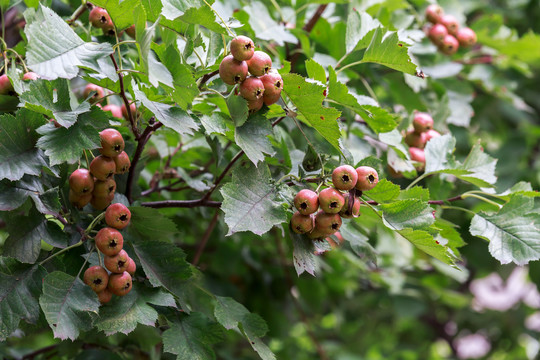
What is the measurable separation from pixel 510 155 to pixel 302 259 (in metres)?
1.74

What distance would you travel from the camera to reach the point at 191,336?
0.96 m

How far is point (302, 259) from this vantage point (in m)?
0.88

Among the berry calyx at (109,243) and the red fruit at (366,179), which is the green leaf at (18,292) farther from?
the red fruit at (366,179)

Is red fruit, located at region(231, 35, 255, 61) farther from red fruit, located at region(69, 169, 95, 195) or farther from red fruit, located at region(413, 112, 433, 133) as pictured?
red fruit, located at region(413, 112, 433, 133)

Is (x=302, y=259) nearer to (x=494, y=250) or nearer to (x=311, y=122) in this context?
(x=311, y=122)

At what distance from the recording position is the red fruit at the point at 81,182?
908 millimetres

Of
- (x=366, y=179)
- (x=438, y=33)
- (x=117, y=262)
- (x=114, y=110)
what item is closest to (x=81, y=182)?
(x=117, y=262)

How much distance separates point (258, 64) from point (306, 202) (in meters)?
0.23

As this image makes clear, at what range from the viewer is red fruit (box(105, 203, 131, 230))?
911 millimetres

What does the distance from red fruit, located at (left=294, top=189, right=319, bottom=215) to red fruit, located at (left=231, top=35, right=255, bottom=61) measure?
23cm

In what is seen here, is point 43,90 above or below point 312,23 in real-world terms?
above

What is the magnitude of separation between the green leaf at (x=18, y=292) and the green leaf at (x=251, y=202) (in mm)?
335

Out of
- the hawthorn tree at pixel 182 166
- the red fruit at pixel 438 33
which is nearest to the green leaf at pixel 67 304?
the hawthorn tree at pixel 182 166

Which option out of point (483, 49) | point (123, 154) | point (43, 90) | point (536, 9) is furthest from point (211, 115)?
point (536, 9)
